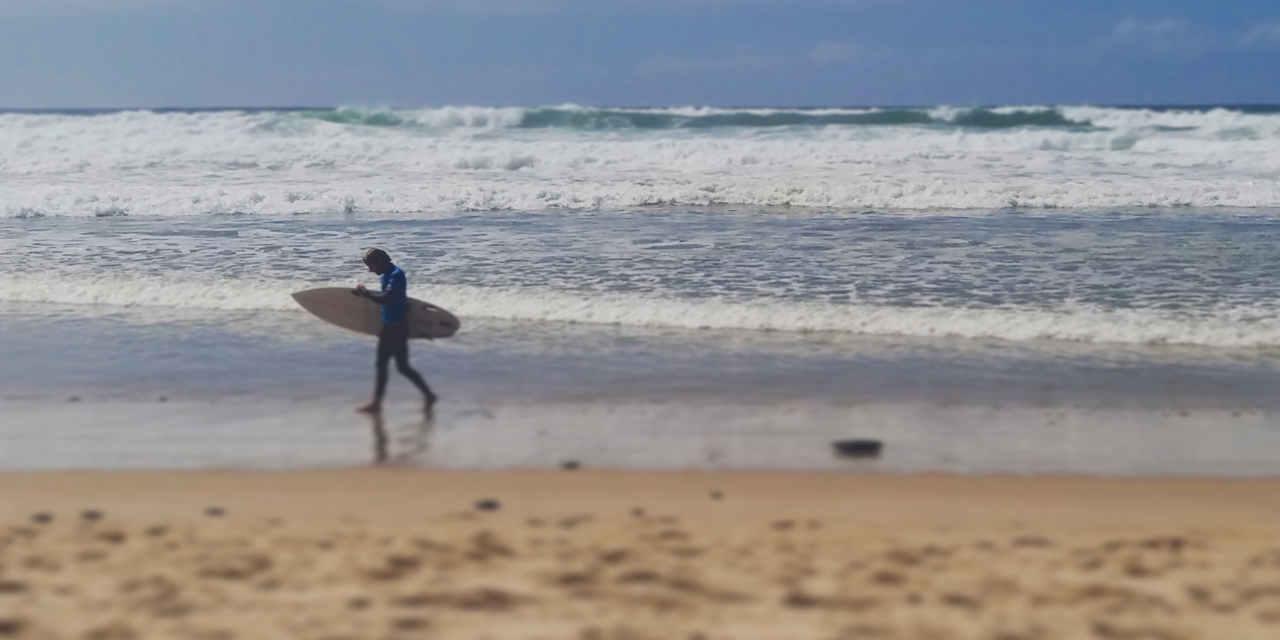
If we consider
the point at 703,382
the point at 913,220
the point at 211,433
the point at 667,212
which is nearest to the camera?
the point at 211,433

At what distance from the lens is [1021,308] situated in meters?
11.7

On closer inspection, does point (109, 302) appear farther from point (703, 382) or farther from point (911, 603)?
point (911, 603)

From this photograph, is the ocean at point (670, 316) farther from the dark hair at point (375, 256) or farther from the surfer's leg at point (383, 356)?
the dark hair at point (375, 256)

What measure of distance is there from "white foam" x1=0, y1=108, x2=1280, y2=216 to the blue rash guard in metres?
13.7

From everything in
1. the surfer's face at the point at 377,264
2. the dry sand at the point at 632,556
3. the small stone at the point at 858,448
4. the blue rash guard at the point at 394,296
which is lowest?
the dry sand at the point at 632,556

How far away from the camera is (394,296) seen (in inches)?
340

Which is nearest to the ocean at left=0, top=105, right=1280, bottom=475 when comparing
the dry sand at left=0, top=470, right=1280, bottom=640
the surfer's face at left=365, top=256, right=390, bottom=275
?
the dry sand at left=0, top=470, right=1280, bottom=640

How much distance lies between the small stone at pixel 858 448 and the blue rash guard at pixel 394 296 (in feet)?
10.6

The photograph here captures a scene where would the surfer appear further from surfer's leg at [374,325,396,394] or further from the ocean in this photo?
the ocean

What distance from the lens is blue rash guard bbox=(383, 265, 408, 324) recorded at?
864 centimetres

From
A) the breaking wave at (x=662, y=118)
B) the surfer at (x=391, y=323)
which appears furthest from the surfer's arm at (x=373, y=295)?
the breaking wave at (x=662, y=118)

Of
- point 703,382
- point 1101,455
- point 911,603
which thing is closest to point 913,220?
point 703,382

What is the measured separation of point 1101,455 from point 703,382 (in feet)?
9.86

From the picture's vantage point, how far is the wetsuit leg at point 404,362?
8.52 metres
